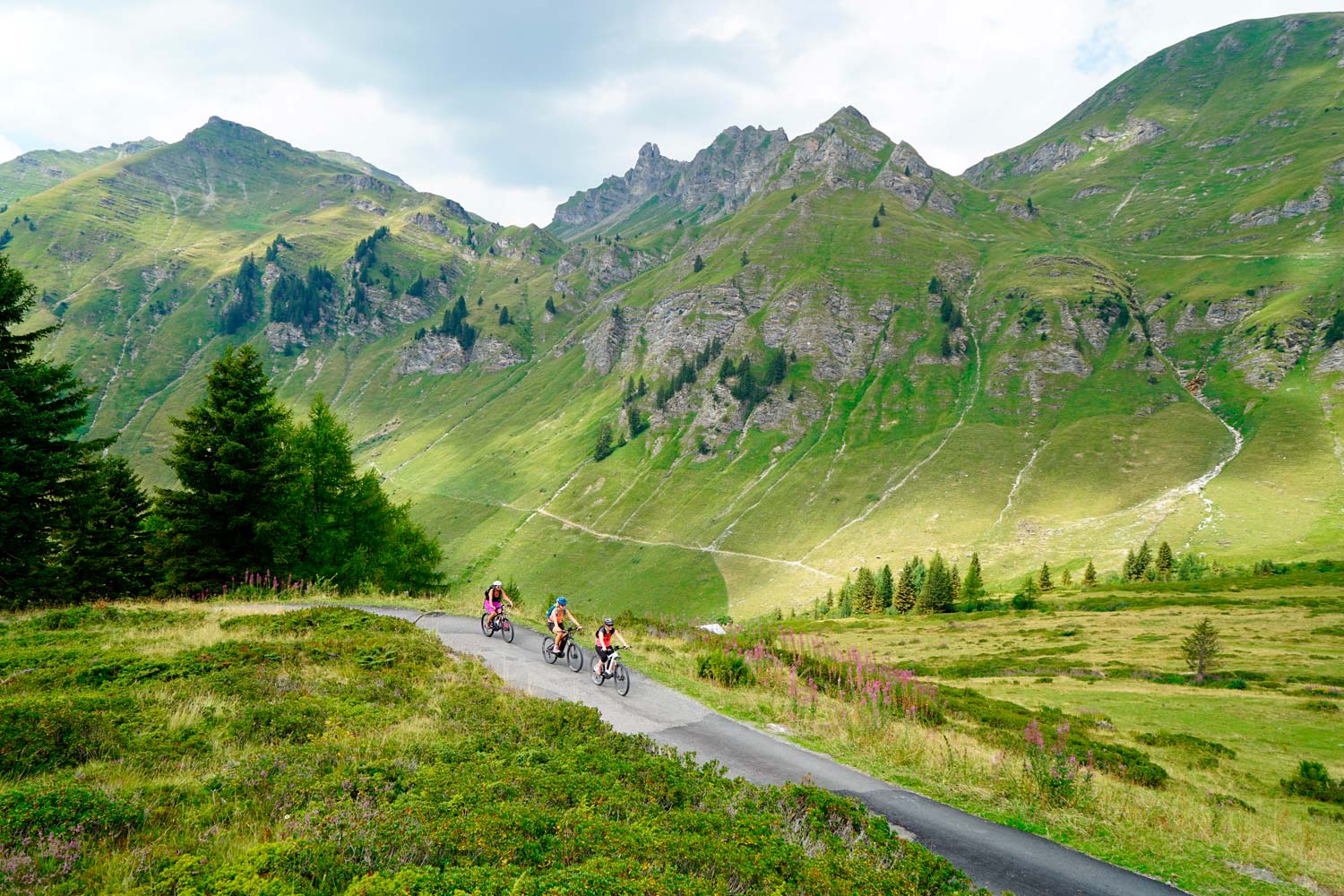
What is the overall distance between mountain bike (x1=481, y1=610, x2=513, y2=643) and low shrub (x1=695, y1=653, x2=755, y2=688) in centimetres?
903

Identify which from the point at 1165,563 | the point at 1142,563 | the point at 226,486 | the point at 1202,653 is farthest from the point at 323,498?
the point at 1165,563

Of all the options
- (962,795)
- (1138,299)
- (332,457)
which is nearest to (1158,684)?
(962,795)

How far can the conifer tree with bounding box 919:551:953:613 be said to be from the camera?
84.9 m

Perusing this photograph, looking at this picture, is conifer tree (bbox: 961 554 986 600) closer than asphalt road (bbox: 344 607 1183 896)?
No

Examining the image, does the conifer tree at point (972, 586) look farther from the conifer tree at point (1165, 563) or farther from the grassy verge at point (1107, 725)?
the conifer tree at point (1165, 563)

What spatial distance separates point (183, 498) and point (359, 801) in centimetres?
2851

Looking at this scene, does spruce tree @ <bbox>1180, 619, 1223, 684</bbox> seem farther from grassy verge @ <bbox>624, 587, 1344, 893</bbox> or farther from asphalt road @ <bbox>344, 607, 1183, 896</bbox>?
asphalt road @ <bbox>344, 607, 1183, 896</bbox>

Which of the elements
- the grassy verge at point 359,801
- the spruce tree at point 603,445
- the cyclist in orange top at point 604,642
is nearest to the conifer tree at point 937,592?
the cyclist in orange top at point 604,642

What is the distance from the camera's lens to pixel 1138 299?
609 feet

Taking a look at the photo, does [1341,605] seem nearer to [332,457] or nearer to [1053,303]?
[332,457]

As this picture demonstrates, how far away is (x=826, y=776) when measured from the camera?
1324 cm

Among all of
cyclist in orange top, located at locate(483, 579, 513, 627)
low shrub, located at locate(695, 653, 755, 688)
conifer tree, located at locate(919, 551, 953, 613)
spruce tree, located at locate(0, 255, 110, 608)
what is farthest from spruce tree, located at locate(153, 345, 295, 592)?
conifer tree, located at locate(919, 551, 953, 613)

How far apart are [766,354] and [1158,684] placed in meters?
158

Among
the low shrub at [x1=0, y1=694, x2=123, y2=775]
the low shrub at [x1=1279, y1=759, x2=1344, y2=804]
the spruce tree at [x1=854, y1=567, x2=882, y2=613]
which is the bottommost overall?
the spruce tree at [x1=854, y1=567, x2=882, y2=613]
